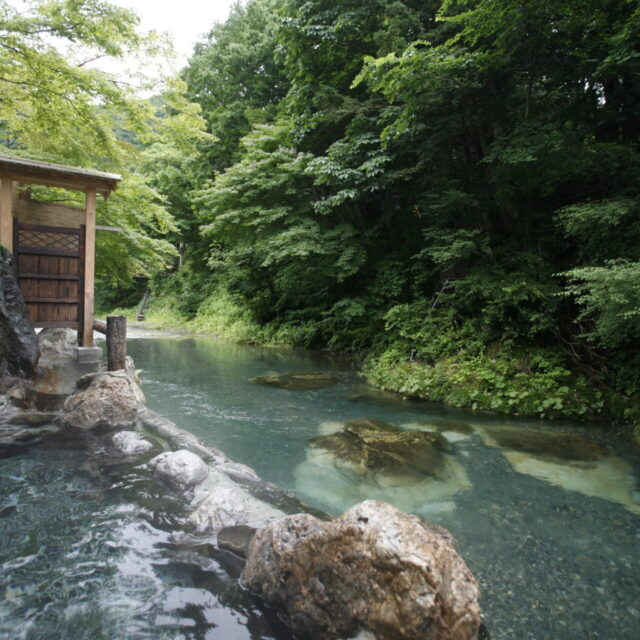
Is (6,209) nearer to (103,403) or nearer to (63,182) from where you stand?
(63,182)

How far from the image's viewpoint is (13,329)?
5.73m

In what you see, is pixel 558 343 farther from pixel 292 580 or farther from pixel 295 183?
pixel 295 183

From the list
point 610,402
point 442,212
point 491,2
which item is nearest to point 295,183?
point 442,212

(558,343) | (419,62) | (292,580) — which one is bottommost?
(292,580)

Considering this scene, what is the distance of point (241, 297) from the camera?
1928 cm

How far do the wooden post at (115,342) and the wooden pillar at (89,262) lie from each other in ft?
1.54

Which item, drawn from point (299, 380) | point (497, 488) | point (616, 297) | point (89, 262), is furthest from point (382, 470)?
point (89, 262)

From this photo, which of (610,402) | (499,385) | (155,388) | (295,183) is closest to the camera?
(610,402)

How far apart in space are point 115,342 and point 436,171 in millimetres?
7612

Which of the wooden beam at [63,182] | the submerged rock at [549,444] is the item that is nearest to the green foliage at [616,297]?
the submerged rock at [549,444]

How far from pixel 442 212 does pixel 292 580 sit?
783 centimetres

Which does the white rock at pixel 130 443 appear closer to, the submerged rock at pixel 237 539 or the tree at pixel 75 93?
the submerged rock at pixel 237 539

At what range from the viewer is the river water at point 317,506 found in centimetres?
262

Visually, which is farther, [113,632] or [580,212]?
[580,212]
